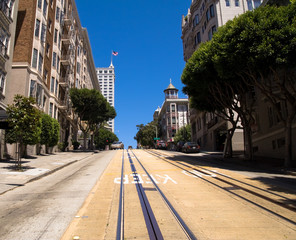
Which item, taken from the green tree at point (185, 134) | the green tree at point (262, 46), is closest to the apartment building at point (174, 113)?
the green tree at point (185, 134)

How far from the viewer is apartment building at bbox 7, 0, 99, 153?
2423 centimetres

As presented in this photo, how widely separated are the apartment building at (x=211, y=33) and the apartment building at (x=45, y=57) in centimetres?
2219

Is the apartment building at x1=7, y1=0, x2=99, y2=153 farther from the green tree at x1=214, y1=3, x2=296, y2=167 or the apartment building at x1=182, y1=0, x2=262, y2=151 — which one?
the apartment building at x1=182, y1=0, x2=262, y2=151

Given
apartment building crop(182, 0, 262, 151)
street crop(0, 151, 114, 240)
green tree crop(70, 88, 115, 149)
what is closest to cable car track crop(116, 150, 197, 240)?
street crop(0, 151, 114, 240)

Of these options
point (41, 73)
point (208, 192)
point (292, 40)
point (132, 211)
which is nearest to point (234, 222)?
point (132, 211)

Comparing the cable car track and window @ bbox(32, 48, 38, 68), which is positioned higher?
window @ bbox(32, 48, 38, 68)

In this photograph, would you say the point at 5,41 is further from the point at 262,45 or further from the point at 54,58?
the point at 262,45

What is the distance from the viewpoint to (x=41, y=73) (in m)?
27.6

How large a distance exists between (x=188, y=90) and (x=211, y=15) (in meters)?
18.0

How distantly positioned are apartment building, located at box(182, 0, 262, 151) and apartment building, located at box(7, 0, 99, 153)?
22.2 m

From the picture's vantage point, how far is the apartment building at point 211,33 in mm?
32000

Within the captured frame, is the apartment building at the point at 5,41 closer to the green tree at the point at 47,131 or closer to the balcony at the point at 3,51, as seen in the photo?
the balcony at the point at 3,51

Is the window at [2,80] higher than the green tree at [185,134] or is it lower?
higher

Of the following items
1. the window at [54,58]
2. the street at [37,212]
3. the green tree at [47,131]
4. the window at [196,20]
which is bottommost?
the street at [37,212]
